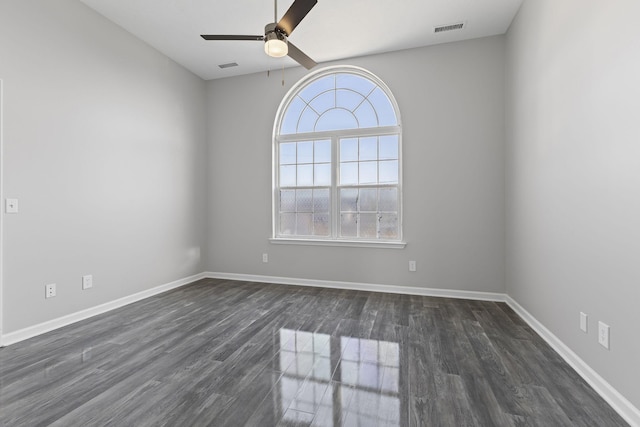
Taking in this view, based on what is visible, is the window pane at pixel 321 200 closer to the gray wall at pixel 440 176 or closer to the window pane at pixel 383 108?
the gray wall at pixel 440 176

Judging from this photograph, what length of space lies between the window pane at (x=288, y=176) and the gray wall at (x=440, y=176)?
0.72 ft

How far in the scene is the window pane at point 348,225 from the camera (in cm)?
432

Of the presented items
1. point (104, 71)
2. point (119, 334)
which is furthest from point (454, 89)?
point (119, 334)

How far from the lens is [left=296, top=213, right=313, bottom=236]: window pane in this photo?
4.54 metres

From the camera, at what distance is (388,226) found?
13.7 feet

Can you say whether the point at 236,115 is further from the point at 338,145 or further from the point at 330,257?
the point at 330,257

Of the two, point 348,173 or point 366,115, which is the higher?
point 366,115

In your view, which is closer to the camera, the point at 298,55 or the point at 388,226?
the point at 298,55

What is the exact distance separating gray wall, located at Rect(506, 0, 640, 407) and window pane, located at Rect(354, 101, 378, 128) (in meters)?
1.71

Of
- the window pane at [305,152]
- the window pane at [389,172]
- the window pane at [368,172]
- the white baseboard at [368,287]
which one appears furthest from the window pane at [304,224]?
the window pane at [389,172]

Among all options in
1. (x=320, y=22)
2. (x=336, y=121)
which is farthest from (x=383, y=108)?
(x=320, y=22)

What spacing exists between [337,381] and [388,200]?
8.83 feet

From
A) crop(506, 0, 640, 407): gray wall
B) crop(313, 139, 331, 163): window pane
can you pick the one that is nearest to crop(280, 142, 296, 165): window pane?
crop(313, 139, 331, 163): window pane

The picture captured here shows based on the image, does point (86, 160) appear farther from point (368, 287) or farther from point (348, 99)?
point (368, 287)
